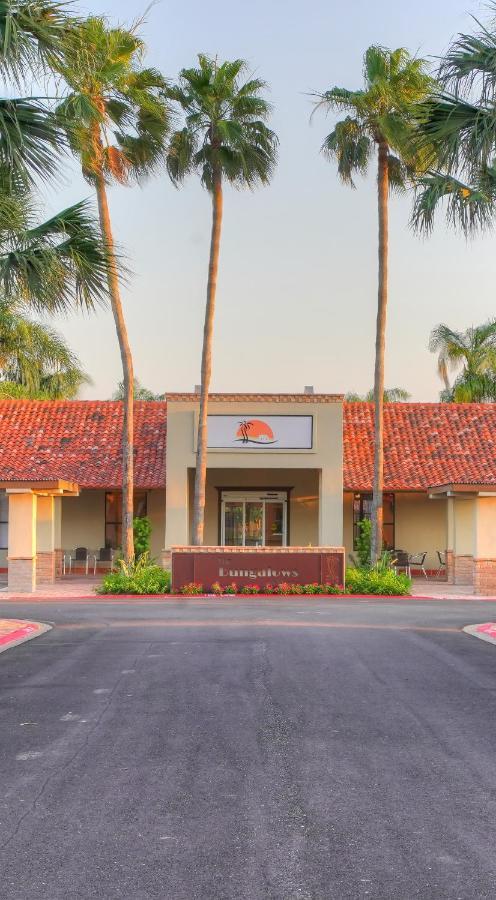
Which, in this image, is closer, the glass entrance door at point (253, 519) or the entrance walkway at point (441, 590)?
the entrance walkway at point (441, 590)

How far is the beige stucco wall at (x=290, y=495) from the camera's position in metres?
33.3

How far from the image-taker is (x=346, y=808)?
608 cm

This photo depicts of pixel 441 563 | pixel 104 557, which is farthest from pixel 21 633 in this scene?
pixel 441 563

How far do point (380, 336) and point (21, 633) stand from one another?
15.7m

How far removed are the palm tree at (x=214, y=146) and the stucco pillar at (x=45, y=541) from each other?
408 cm

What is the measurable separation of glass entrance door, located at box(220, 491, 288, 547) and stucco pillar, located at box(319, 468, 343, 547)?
132 inches

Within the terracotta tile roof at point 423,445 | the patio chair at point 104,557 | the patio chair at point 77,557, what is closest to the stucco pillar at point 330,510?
the terracotta tile roof at point 423,445

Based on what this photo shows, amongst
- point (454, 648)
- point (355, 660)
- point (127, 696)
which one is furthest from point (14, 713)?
point (454, 648)

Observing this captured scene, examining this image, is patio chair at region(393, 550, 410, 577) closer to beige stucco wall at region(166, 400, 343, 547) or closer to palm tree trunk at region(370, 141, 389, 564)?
beige stucco wall at region(166, 400, 343, 547)

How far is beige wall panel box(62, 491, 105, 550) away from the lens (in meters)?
33.1

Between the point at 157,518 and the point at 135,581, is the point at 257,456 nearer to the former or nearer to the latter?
the point at 157,518

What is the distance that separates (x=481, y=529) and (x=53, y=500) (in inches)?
468

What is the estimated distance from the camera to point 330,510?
98.8 feet

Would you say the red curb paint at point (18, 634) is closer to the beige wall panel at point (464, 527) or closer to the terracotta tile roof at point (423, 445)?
the beige wall panel at point (464, 527)
